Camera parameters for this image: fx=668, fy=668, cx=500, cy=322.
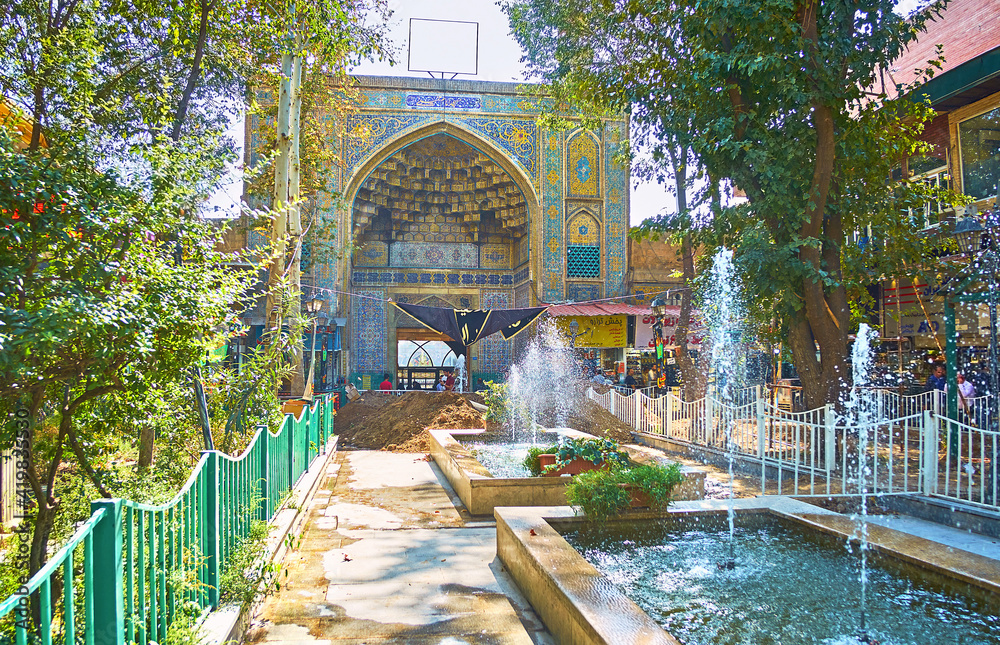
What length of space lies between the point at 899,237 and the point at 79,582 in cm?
904

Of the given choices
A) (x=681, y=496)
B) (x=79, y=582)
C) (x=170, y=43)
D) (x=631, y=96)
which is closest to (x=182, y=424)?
(x=79, y=582)

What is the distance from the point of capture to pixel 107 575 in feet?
6.65

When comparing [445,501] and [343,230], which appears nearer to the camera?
[445,501]

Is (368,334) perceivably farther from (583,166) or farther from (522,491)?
(522,491)

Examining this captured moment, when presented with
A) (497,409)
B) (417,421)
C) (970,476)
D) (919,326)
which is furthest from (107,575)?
(919,326)

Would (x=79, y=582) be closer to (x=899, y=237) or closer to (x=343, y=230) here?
(x=899, y=237)

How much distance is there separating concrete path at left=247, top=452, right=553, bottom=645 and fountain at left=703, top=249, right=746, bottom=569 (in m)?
1.48

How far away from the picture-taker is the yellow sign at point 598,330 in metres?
17.7

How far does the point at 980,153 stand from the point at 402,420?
10388 millimetres

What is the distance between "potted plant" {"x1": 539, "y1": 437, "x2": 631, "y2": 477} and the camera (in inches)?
243

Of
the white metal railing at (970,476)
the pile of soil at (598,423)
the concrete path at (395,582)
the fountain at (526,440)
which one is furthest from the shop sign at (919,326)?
the concrete path at (395,582)

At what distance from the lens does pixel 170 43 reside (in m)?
5.05

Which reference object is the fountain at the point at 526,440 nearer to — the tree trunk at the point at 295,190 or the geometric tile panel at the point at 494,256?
the tree trunk at the point at 295,190

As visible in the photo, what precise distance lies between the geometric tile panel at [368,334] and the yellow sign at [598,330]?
16.7 feet
